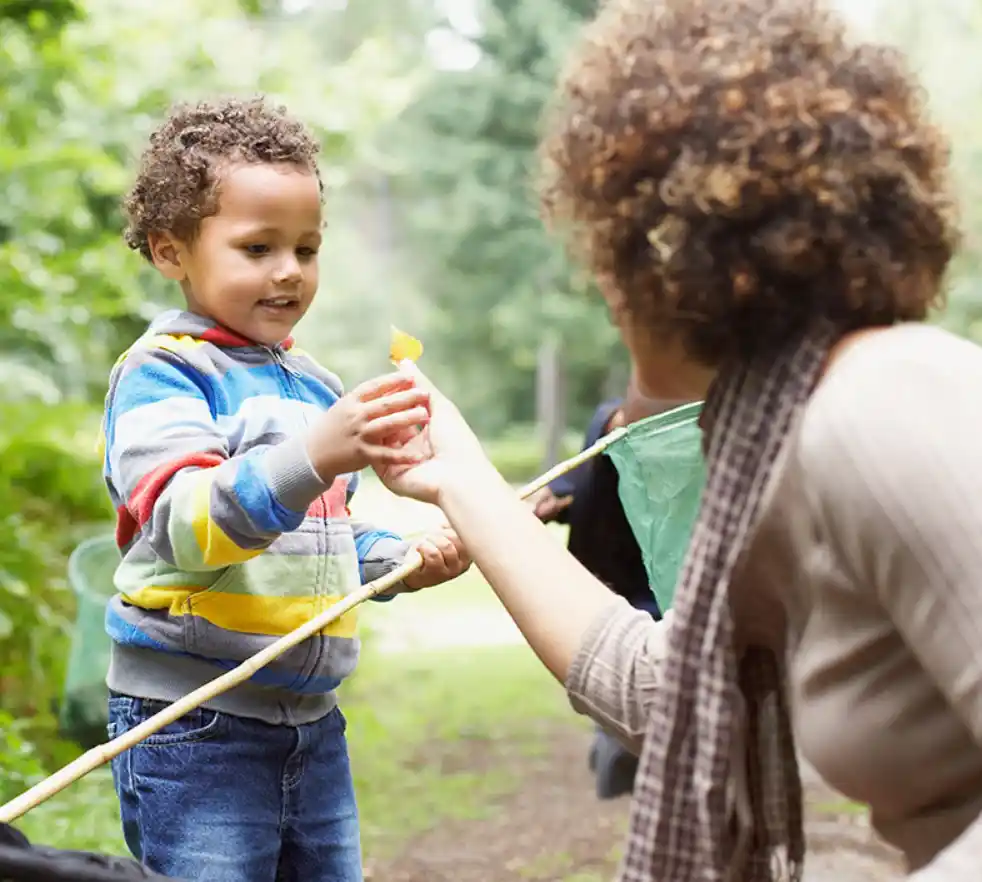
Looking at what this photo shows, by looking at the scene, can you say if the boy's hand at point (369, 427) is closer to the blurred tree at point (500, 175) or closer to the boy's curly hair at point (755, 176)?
the boy's curly hair at point (755, 176)

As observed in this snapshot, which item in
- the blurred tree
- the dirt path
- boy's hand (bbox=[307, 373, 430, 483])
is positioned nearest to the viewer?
boy's hand (bbox=[307, 373, 430, 483])

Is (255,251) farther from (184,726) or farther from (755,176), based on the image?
(755,176)

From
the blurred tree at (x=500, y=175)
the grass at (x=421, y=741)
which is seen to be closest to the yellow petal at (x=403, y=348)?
the grass at (x=421, y=741)

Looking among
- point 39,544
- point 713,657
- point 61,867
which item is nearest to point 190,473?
point 61,867

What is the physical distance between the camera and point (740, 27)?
1221mm

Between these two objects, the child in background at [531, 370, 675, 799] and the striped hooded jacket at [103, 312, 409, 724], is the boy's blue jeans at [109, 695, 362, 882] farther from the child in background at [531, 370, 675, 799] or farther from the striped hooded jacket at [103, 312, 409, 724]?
the child in background at [531, 370, 675, 799]

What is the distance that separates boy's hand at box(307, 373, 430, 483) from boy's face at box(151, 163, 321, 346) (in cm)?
36

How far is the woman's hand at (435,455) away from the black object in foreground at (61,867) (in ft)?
1.72

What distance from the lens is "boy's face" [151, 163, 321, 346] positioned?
6.45ft

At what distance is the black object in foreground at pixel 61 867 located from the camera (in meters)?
1.26

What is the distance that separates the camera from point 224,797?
187 centimetres

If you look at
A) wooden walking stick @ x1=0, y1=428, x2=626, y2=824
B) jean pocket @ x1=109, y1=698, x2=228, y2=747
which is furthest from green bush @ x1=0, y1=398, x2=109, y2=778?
wooden walking stick @ x1=0, y1=428, x2=626, y2=824

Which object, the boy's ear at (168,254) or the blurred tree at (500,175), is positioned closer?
the boy's ear at (168,254)

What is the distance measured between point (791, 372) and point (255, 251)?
1.04 metres
